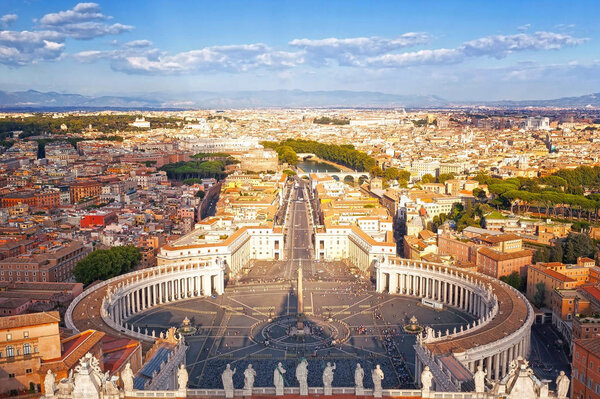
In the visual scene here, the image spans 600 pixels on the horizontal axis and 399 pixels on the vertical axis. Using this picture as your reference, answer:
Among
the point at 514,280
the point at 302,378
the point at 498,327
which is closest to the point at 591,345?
the point at 498,327

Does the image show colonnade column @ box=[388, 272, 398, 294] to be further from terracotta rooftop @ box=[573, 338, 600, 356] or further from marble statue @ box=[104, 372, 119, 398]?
marble statue @ box=[104, 372, 119, 398]

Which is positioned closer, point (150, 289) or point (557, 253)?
point (150, 289)

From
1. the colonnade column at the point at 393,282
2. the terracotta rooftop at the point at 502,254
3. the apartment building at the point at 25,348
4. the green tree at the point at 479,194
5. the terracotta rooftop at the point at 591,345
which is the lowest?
the colonnade column at the point at 393,282

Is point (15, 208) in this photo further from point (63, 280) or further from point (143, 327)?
point (143, 327)

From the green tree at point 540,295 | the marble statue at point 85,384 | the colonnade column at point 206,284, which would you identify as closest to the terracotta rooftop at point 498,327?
the green tree at point 540,295

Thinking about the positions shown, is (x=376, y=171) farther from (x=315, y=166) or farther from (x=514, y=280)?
(x=514, y=280)

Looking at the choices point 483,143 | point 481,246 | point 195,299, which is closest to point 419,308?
point 481,246

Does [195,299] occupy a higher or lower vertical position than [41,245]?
lower

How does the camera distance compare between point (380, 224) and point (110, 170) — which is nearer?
point (380, 224)

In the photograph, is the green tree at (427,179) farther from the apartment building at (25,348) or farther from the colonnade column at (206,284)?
the apartment building at (25,348)
